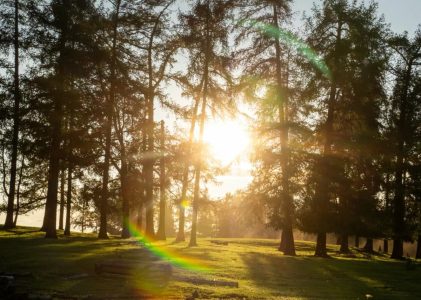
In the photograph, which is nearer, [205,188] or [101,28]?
[101,28]

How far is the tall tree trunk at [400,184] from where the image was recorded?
115 feet

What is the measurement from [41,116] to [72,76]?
2.92 m

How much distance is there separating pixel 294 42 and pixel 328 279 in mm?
13994

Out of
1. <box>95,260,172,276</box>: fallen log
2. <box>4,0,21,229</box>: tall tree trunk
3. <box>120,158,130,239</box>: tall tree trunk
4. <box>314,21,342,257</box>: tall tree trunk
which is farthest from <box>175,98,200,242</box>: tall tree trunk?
<box>95,260,172,276</box>: fallen log

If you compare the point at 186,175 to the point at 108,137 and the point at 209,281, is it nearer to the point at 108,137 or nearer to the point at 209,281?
the point at 108,137

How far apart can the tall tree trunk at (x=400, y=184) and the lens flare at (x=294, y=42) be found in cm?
1135

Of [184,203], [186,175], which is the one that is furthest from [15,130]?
[184,203]

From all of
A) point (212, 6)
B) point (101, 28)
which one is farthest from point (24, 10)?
point (212, 6)

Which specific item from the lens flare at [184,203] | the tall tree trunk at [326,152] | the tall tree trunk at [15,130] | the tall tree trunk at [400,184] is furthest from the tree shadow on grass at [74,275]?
the tall tree trunk at [400,184]

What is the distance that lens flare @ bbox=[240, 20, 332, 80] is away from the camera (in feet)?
89.8

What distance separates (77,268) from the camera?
1736 centimetres

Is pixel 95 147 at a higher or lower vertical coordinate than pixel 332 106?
lower

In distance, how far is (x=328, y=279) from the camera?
63.3 ft

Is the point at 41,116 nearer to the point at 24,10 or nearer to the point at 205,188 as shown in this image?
the point at 24,10
